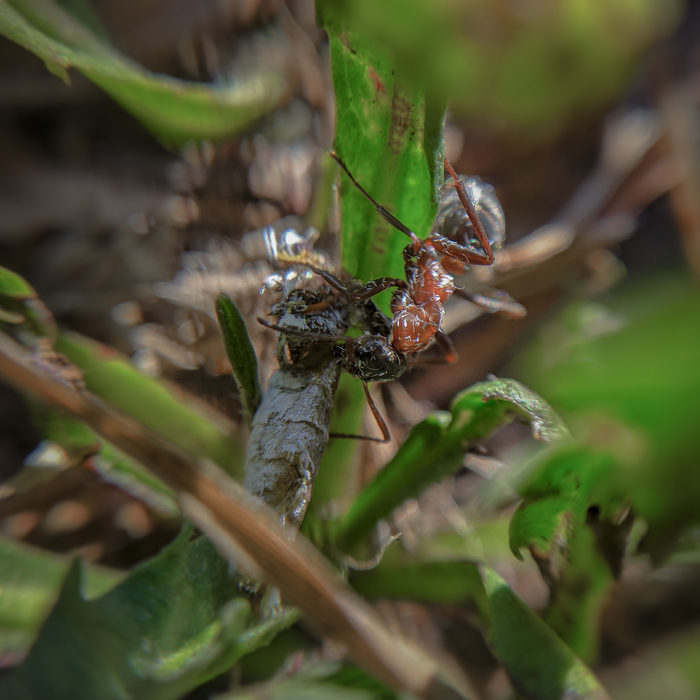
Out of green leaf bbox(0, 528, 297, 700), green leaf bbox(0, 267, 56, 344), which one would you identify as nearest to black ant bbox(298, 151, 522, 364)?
green leaf bbox(0, 528, 297, 700)

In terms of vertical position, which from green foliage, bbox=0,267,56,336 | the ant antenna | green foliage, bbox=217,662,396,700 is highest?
the ant antenna

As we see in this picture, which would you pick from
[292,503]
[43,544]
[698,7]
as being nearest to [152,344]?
[43,544]

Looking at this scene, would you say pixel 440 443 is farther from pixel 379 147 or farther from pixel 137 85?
pixel 137 85

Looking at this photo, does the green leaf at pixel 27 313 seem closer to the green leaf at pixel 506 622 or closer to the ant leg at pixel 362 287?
the ant leg at pixel 362 287

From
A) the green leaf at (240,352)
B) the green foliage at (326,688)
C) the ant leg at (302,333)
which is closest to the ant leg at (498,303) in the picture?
the ant leg at (302,333)

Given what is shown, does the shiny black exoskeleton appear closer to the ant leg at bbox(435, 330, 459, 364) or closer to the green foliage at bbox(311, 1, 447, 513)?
the green foliage at bbox(311, 1, 447, 513)

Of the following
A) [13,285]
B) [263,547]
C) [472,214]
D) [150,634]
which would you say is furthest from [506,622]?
[13,285]
